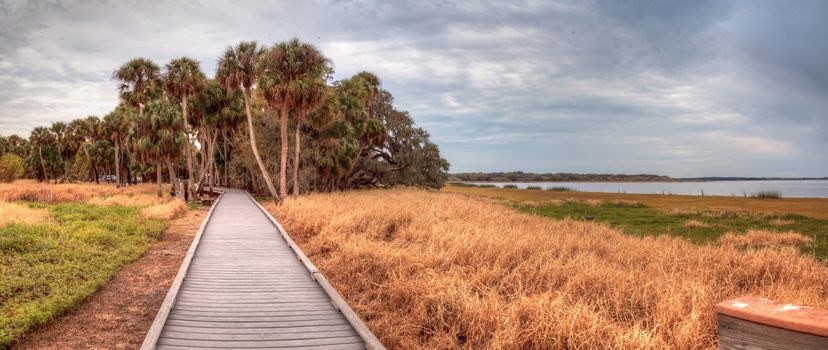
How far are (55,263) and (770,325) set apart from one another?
13.4 meters

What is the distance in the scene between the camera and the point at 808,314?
1.81 meters

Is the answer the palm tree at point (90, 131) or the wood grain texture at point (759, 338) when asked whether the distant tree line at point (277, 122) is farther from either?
the wood grain texture at point (759, 338)

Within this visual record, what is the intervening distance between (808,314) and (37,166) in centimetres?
10114

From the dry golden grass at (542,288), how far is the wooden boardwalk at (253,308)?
2.30 ft

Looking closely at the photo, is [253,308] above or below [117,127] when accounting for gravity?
below

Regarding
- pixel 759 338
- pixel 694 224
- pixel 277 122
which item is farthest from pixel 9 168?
pixel 759 338

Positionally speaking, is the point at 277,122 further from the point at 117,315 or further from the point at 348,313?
the point at 348,313

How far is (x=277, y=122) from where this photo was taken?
38.5 m

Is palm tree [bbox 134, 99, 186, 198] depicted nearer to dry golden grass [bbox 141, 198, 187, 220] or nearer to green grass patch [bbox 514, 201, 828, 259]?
dry golden grass [bbox 141, 198, 187, 220]

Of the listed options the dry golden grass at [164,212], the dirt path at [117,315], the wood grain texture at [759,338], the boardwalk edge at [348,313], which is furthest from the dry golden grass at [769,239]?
the dry golden grass at [164,212]

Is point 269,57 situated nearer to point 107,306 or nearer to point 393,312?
point 107,306

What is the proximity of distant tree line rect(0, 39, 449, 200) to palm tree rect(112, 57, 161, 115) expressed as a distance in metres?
0.08

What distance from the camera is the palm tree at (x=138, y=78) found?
36.5m

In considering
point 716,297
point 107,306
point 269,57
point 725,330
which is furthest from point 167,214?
point 725,330
